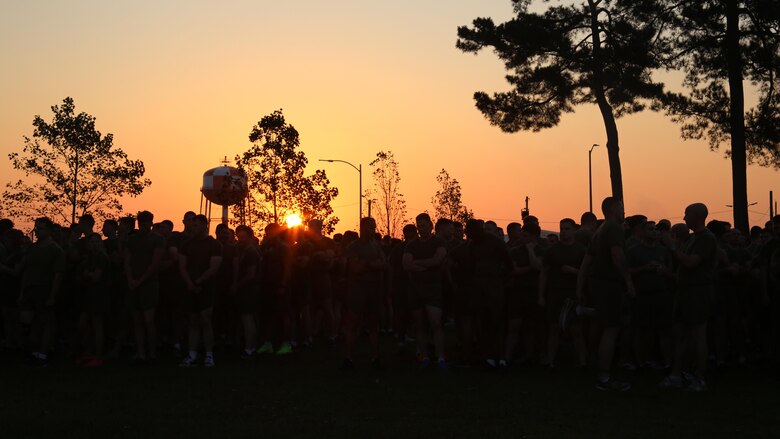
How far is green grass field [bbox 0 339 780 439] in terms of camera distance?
9086 millimetres

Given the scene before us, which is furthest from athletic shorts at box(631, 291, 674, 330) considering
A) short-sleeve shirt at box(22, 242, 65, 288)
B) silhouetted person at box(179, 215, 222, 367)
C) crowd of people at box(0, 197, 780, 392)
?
short-sleeve shirt at box(22, 242, 65, 288)

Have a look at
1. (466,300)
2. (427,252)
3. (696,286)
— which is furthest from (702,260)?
(427,252)

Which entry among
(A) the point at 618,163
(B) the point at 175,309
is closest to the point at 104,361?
(B) the point at 175,309

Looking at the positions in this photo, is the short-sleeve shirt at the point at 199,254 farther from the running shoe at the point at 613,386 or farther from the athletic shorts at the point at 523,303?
the running shoe at the point at 613,386

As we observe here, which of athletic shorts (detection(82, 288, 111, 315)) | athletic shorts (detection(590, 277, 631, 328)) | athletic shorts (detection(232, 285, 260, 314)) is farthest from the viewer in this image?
athletic shorts (detection(232, 285, 260, 314))

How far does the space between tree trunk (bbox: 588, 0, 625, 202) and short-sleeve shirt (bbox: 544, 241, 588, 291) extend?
16.2m

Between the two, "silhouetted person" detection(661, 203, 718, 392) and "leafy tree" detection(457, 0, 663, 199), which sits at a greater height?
"leafy tree" detection(457, 0, 663, 199)

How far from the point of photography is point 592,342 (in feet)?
45.4

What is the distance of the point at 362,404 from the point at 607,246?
141 inches

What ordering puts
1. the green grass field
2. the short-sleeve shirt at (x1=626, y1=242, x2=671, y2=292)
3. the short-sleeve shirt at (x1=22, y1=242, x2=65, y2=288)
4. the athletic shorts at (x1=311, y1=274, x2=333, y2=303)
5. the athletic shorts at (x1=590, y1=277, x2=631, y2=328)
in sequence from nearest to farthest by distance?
the green grass field < the athletic shorts at (x1=590, y1=277, x2=631, y2=328) < the short-sleeve shirt at (x1=626, y1=242, x2=671, y2=292) < the short-sleeve shirt at (x1=22, y1=242, x2=65, y2=288) < the athletic shorts at (x1=311, y1=274, x2=333, y2=303)

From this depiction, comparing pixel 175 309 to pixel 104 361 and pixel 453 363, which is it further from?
pixel 453 363

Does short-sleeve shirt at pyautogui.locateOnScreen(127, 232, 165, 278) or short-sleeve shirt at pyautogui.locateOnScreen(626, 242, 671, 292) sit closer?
short-sleeve shirt at pyautogui.locateOnScreen(626, 242, 671, 292)

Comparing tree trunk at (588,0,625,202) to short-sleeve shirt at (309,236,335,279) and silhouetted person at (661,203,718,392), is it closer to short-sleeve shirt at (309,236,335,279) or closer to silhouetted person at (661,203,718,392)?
short-sleeve shirt at (309,236,335,279)

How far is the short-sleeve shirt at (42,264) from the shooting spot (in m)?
15.0
